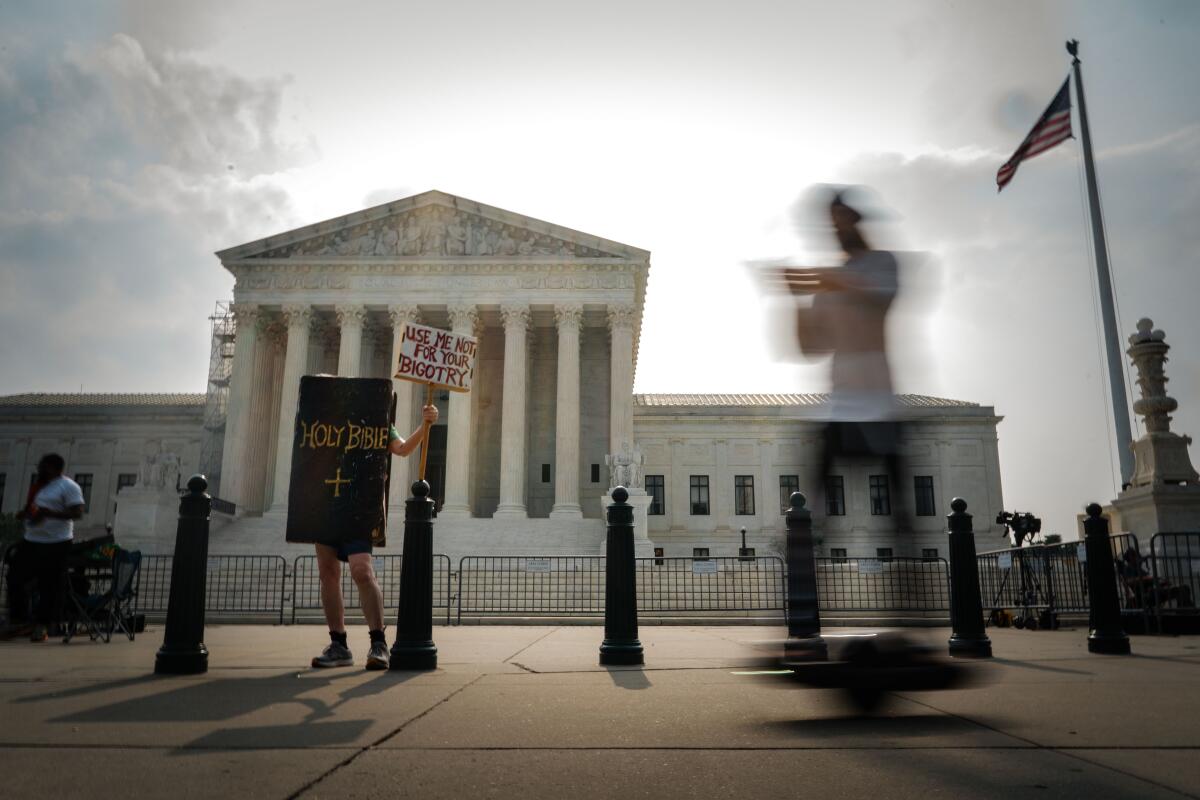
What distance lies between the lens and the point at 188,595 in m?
5.83

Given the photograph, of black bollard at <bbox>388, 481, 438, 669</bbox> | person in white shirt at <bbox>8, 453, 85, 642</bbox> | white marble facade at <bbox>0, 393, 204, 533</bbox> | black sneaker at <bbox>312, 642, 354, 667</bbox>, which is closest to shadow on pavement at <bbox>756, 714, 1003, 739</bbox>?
black bollard at <bbox>388, 481, 438, 669</bbox>

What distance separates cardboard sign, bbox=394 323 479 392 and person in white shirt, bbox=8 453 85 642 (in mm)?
4193

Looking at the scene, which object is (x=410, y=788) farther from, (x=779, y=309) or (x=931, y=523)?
(x=931, y=523)

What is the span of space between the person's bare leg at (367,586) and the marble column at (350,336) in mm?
32182

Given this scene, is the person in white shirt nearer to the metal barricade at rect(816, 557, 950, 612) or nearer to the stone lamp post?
the metal barricade at rect(816, 557, 950, 612)

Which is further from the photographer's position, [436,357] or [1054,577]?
[1054,577]

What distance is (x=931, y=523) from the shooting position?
53.1 m

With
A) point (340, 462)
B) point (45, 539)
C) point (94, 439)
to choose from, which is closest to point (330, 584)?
point (340, 462)

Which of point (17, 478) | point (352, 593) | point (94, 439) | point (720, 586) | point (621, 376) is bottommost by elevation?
point (352, 593)

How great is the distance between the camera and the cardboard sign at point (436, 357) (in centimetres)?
755

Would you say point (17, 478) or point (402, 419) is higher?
point (402, 419)

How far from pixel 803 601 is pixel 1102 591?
4.21 meters

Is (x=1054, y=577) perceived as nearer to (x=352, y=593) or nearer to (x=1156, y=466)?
(x=1156, y=466)

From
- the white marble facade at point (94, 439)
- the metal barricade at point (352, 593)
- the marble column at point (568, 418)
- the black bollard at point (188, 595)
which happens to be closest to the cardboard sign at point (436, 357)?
the black bollard at point (188, 595)
